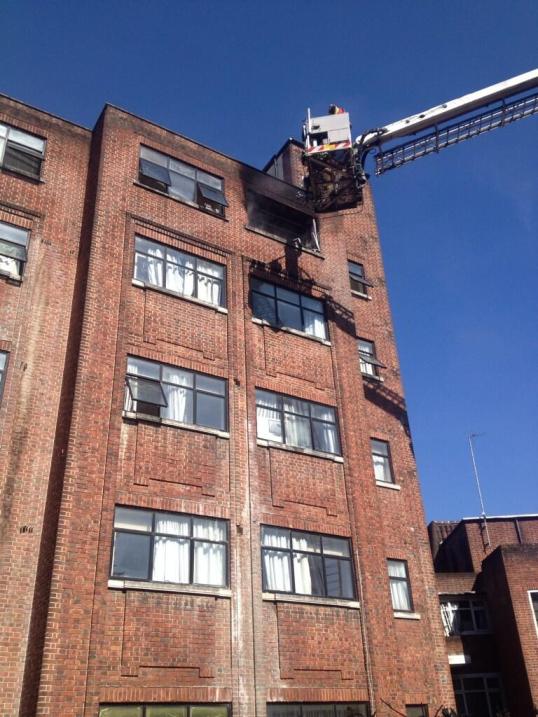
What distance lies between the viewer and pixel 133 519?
46.4ft

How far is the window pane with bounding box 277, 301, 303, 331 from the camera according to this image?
64.1 ft

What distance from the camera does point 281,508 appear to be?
53.1 ft

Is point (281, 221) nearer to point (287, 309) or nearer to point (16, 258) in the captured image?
point (287, 309)

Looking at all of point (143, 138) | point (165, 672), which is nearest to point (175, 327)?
point (143, 138)

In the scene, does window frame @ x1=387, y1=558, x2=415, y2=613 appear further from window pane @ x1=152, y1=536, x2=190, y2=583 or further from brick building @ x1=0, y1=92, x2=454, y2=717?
window pane @ x1=152, y1=536, x2=190, y2=583

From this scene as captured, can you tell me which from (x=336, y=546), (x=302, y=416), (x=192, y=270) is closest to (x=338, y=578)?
(x=336, y=546)

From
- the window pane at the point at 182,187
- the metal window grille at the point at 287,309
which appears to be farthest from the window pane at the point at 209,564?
the window pane at the point at 182,187

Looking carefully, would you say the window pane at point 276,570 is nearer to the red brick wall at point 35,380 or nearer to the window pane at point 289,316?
the red brick wall at point 35,380

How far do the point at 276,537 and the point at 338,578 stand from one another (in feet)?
6.11

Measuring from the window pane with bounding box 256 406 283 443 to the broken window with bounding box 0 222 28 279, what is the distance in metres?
6.75

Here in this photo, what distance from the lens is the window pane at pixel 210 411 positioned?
16375 millimetres

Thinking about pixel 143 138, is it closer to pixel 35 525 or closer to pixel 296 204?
pixel 296 204

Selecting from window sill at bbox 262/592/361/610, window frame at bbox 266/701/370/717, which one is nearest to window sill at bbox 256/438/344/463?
window sill at bbox 262/592/361/610

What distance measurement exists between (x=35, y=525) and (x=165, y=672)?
386 cm
